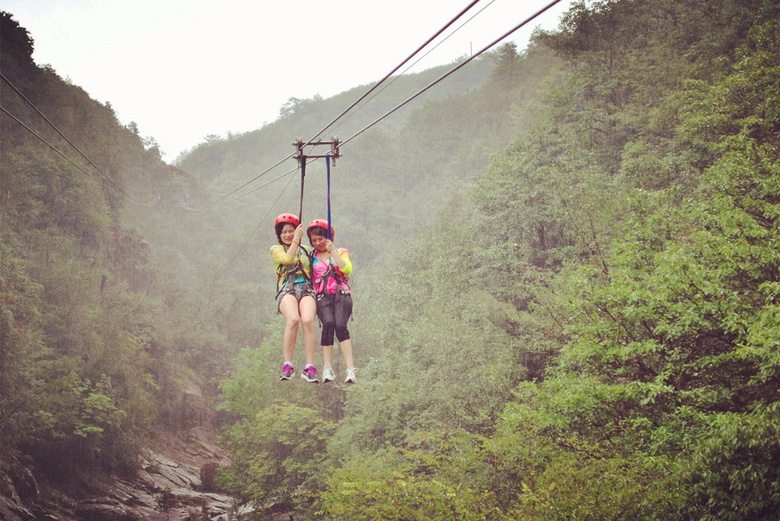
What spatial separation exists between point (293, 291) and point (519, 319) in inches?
613

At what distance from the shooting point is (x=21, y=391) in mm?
26266

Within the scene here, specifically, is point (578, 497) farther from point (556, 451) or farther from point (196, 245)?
point (196, 245)

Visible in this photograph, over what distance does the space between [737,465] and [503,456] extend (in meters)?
6.27

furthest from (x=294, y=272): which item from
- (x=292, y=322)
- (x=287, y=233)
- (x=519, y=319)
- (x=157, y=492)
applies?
(x=157, y=492)

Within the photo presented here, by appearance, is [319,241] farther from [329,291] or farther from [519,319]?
[519,319]

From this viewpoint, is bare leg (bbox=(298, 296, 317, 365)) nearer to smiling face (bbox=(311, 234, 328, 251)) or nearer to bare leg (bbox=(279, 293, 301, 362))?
bare leg (bbox=(279, 293, 301, 362))

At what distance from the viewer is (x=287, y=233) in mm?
7086

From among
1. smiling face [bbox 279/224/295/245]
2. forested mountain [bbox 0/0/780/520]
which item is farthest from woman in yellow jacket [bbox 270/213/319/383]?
forested mountain [bbox 0/0/780/520]

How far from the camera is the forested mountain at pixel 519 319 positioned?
10938mm

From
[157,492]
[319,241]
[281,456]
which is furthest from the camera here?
[157,492]

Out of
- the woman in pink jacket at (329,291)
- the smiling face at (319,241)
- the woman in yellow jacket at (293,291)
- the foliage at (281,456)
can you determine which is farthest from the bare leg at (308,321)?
the foliage at (281,456)

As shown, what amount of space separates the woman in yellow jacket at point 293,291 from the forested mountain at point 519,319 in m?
5.75

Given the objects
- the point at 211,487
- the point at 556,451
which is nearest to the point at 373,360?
the point at 211,487

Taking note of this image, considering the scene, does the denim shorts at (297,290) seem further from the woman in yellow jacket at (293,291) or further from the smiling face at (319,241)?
the smiling face at (319,241)
